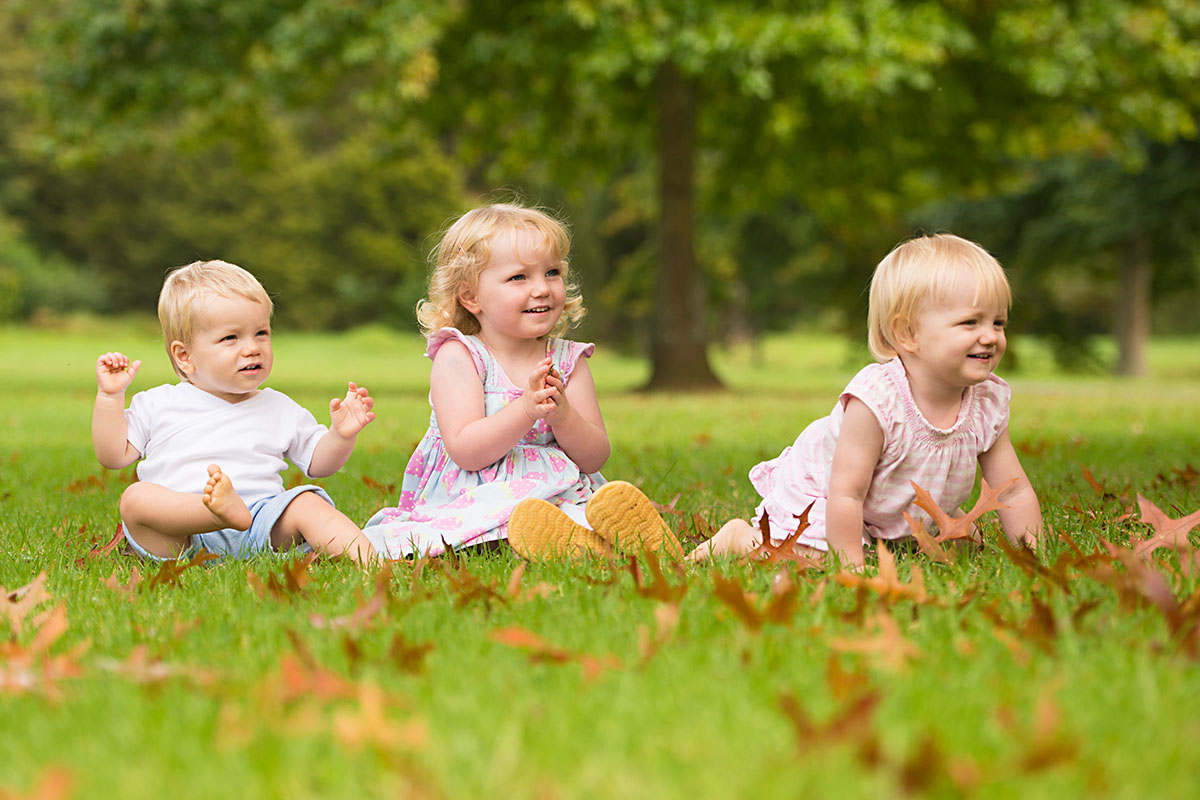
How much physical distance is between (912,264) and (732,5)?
30.5 feet

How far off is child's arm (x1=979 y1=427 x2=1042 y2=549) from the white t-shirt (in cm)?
219

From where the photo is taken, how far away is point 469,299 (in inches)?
153

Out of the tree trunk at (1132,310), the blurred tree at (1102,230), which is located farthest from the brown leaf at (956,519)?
the tree trunk at (1132,310)

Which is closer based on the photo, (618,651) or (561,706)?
(561,706)

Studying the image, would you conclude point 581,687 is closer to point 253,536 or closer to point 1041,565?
point 1041,565

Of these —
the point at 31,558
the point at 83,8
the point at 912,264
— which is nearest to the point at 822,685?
the point at 912,264

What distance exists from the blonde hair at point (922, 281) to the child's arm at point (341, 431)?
1607 millimetres

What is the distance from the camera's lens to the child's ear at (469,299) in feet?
12.7

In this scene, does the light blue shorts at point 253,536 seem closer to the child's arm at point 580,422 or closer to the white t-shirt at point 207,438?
the white t-shirt at point 207,438

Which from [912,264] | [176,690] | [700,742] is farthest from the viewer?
[912,264]

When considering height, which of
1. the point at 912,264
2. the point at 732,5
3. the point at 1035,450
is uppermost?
the point at 732,5

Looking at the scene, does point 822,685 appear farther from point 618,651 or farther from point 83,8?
point 83,8

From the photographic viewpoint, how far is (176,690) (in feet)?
6.30

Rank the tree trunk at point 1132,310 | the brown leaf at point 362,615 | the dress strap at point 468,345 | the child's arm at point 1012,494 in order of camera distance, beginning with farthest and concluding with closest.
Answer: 1. the tree trunk at point 1132,310
2. the dress strap at point 468,345
3. the child's arm at point 1012,494
4. the brown leaf at point 362,615
